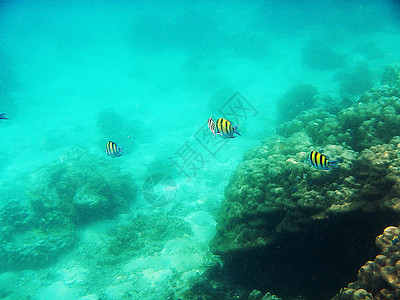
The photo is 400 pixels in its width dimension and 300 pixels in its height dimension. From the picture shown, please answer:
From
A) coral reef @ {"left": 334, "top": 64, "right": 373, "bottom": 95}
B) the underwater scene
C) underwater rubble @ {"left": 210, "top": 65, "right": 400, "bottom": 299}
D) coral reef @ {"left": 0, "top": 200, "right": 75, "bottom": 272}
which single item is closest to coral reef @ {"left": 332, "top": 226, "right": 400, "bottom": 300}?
→ the underwater scene

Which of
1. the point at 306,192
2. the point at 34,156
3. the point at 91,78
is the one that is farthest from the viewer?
the point at 91,78

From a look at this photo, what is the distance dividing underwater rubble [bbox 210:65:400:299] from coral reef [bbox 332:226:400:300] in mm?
668

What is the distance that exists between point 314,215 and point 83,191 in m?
9.11

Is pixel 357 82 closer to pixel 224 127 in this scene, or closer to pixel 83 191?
pixel 224 127

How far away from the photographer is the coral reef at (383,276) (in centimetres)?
216

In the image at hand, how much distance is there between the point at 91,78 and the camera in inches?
1839

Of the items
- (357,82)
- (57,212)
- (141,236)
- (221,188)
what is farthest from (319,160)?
(357,82)

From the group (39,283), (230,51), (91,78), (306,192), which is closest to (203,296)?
(306,192)

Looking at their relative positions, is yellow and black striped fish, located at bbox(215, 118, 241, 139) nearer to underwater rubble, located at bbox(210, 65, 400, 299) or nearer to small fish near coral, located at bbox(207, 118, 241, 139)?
small fish near coral, located at bbox(207, 118, 241, 139)

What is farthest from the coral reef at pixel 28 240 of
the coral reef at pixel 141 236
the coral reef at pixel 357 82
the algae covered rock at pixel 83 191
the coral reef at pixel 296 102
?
the coral reef at pixel 357 82

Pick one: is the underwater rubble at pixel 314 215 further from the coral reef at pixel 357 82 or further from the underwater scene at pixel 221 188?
the coral reef at pixel 357 82

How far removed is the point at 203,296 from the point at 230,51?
128ft

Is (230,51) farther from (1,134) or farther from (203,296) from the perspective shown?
(203,296)

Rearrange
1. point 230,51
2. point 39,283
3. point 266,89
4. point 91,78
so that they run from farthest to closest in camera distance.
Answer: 1. point 91,78
2. point 230,51
3. point 266,89
4. point 39,283
